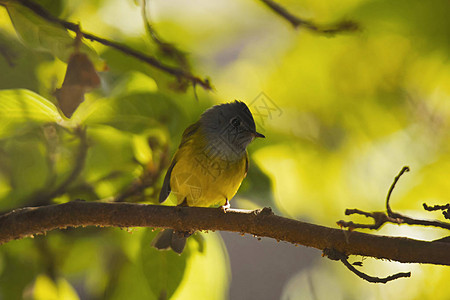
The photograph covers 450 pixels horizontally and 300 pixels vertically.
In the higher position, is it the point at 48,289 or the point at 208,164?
the point at 208,164

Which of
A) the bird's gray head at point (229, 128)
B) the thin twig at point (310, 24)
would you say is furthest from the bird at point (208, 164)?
the thin twig at point (310, 24)

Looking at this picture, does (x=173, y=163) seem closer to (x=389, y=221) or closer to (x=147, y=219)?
(x=147, y=219)

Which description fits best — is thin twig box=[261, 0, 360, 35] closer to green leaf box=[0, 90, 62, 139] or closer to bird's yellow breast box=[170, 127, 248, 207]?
bird's yellow breast box=[170, 127, 248, 207]

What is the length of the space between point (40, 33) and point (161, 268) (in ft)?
0.89

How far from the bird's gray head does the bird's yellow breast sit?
1 centimetres

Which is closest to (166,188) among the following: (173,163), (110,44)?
(173,163)

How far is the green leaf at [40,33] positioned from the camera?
0.40m

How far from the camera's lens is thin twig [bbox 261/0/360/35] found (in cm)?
51

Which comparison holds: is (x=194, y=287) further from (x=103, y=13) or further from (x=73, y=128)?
(x=103, y=13)

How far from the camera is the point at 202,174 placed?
54cm

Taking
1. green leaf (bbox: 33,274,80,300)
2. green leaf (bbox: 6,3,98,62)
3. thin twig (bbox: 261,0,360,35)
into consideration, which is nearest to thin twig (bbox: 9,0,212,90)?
green leaf (bbox: 6,3,98,62)

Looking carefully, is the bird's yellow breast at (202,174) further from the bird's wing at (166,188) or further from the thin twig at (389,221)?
the thin twig at (389,221)

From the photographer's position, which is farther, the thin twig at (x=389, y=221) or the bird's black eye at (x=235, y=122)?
the bird's black eye at (x=235, y=122)

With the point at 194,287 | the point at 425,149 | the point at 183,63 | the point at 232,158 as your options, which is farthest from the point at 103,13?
the point at 425,149
